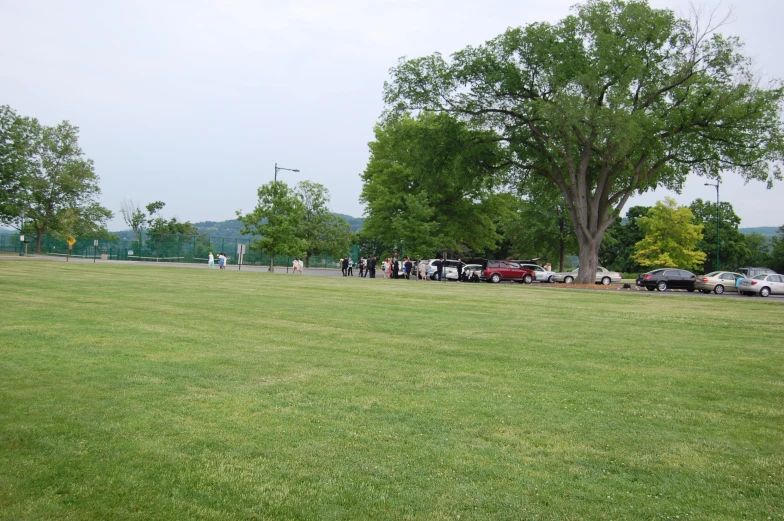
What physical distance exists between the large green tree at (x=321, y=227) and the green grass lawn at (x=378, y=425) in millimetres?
62182

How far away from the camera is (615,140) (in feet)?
115

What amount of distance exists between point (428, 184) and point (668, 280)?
735 inches

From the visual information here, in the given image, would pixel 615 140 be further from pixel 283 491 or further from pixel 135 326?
pixel 283 491

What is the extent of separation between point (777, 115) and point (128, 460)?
4373cm

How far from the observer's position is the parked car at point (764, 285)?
129 ft

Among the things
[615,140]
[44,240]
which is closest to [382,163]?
[615,140]

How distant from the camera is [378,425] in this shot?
20.0 ft

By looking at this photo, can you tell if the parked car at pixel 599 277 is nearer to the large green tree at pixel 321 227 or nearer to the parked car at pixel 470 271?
the parked car at pixel 470 271

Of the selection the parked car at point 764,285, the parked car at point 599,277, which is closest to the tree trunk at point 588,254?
the parked car at point 599,277

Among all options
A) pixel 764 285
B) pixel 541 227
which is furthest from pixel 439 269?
pixel 541 227

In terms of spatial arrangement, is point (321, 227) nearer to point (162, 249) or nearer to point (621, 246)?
point (162, 249)

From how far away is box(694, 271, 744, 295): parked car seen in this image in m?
42.2

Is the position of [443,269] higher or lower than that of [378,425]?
higher

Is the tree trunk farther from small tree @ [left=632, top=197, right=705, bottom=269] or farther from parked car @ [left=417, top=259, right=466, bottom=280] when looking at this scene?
small tree @ [left=632, top=197, right=705, bottom=269]
